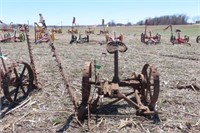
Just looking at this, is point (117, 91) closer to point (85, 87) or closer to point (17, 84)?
point (85, 87)

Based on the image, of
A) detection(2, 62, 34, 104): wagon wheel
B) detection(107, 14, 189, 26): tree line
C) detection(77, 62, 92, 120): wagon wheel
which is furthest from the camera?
detection(107, 14, 189, 26): tree line

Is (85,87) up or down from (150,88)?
up

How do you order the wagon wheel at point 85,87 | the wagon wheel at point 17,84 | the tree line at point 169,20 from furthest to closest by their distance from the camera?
the tree line at point 169,20 < the wagon wheel at point 17,84 < the wagon wheel at point 85,87

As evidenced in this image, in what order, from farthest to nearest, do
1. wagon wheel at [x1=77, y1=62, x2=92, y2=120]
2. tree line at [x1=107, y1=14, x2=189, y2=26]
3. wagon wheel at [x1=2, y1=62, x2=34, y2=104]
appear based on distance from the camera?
tree line at [x1=107, y1=14, x2=189, y2=26] → wagon wheel at [x1=2, y1=62, x2=34, y2=104] → wagon wheel at [x1=77, y1=62, x2=92, y2=120]

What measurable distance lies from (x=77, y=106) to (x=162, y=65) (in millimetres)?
6509

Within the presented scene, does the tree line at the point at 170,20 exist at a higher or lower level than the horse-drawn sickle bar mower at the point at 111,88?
higher

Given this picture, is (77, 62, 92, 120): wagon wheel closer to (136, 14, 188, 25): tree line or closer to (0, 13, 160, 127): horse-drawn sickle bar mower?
(0, 13, 160, 127): horse-drawn sickle bar mower

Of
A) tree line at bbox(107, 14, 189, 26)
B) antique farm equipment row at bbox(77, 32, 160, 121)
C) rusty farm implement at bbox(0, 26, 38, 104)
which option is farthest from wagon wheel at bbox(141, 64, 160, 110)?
tree line at bbox(107, 14, 189, 26)

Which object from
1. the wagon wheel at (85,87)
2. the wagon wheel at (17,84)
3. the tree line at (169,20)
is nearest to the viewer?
the wagon wheel at (85,87)

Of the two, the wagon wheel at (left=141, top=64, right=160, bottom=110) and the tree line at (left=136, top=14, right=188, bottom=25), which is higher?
the tree line at (left=136, top=14, right=188, bottom=25)

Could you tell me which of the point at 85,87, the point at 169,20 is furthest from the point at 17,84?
the point at 169,20

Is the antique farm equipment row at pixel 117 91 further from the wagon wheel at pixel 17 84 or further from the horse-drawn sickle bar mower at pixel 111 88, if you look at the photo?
the wagon wheel at pixel 17 84

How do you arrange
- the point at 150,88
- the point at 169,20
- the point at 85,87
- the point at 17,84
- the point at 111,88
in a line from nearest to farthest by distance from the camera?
the point at 85,87 < the point at 111,88 < the point at 150,88 < the point at 17,84 < the point at 169,20

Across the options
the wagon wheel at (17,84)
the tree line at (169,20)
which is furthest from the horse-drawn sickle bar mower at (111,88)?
the tree line at (169,20)
